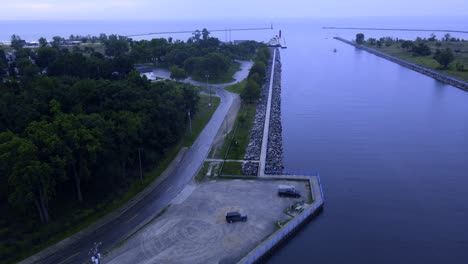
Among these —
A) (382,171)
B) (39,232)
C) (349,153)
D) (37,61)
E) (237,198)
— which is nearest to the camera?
(39,232)

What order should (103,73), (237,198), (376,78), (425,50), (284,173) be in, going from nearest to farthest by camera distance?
(237,198)
(284,173)
(103,73)
(376,78)
(425,50)

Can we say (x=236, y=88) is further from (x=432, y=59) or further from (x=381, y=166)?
(x=432, y=59)

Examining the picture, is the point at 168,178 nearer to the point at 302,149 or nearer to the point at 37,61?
the point at 302,149

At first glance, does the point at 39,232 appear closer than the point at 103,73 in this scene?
Yes

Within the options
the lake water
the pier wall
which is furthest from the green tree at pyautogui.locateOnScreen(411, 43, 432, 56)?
the pier wall

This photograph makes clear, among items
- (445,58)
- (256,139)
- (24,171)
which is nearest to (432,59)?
(445,58)

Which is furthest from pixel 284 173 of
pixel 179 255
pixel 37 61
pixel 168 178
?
pixel 37 61

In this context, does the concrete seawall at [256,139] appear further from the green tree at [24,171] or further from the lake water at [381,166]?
the green tree at [24,171]
